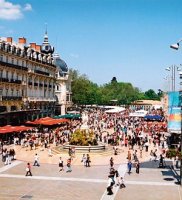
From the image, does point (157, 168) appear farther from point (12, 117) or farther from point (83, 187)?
point (12, 117)

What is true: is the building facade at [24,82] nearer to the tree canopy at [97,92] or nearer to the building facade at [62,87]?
the building facade at [62,87]

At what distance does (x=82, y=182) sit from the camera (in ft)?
90.2

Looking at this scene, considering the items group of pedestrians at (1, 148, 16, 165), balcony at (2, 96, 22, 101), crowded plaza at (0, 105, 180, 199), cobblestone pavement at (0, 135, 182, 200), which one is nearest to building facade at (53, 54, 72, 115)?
balcony at (2, 96, 22, 101)

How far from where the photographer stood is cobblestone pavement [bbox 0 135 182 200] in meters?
23.7

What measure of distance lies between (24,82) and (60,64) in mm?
32904

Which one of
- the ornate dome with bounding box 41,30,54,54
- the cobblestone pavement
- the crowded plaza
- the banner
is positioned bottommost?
the cobblestone pavement

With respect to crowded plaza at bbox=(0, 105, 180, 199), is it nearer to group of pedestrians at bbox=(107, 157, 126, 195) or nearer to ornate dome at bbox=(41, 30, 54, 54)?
group of pedestrians at bbox=(107, 157, 126, 195)

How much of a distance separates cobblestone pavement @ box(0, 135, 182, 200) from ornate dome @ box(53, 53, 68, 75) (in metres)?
61.0

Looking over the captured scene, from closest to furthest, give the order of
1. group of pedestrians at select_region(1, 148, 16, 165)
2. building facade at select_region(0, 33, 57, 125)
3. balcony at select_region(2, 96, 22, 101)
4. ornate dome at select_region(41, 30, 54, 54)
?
group of pedestrians at select_region(1, 148, 16, 165), balcony at select_region(2, 96, 22, 101), building facade at select_region(0, 33, 57, 125), ornate dome at select_region(41, 30, 54, 54)

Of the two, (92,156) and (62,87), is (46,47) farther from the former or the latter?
(92,156)

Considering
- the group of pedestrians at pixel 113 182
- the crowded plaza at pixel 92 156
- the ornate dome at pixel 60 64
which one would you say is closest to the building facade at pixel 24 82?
the crowded plaza at pixel 92 156

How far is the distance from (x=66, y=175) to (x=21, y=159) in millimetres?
8052

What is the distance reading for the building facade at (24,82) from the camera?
57250 mm

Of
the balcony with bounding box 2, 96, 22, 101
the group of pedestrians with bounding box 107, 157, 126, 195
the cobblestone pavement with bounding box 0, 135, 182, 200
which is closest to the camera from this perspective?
the cobblestone pavement with bounding box 0, 135, 182, 200
